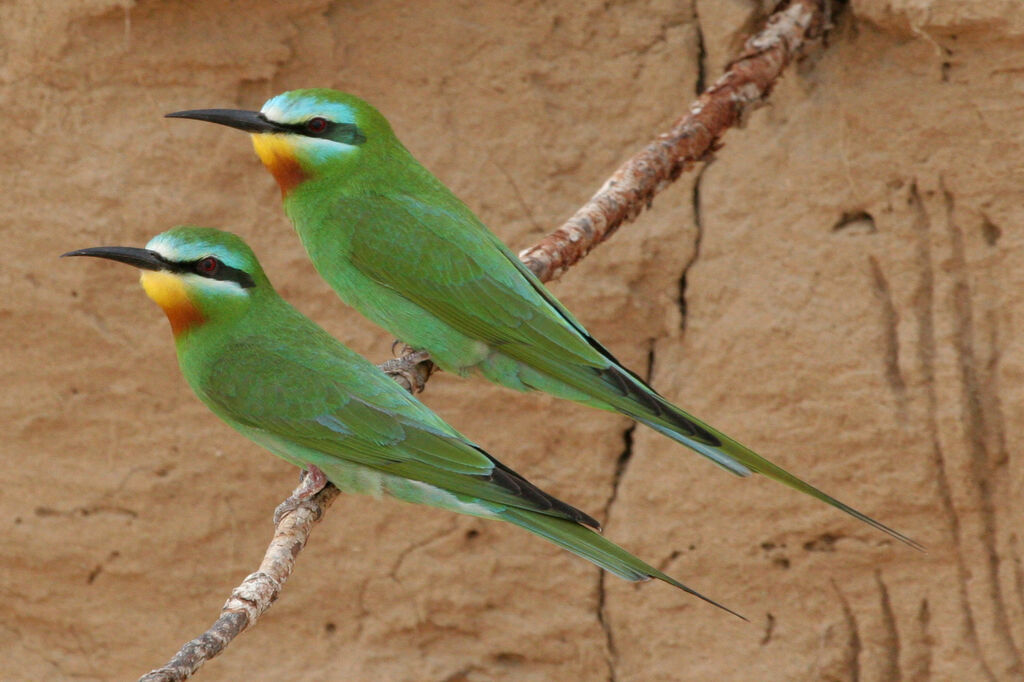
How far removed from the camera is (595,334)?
2615 mm

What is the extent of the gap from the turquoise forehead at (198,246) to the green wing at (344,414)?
126 millimetres

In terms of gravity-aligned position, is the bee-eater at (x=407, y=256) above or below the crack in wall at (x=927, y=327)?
above

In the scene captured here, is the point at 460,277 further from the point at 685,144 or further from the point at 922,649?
the point at 922,649

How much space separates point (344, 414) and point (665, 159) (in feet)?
2.53

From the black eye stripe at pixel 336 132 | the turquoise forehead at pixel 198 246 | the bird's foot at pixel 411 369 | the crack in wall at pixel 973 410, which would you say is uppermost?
the black eye stripe at pixel 336 132

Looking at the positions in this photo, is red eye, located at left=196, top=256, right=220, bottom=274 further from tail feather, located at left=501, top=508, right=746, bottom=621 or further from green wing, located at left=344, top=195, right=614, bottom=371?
tail feather, located at left=501, top=508, right=746, bottom=621

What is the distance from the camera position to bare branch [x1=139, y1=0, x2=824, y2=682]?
2129 mm

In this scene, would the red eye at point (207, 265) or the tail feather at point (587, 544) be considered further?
the red eye at point (207, 265)

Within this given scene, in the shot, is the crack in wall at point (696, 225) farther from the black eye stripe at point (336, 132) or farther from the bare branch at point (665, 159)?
the black eye stripe at point (336, 132)

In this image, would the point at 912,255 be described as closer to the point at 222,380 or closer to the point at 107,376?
the point at 222,380

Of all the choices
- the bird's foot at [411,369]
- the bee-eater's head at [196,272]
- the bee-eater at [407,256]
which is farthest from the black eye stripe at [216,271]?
the bird's foot at [411,369]

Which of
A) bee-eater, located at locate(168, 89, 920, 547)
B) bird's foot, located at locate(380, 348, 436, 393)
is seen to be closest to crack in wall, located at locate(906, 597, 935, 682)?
bee-eater, located at locate(168, 89, 920, 547)

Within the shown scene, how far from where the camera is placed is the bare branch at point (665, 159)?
6.98 ft

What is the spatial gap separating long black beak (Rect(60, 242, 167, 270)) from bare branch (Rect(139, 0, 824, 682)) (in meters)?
0.41
